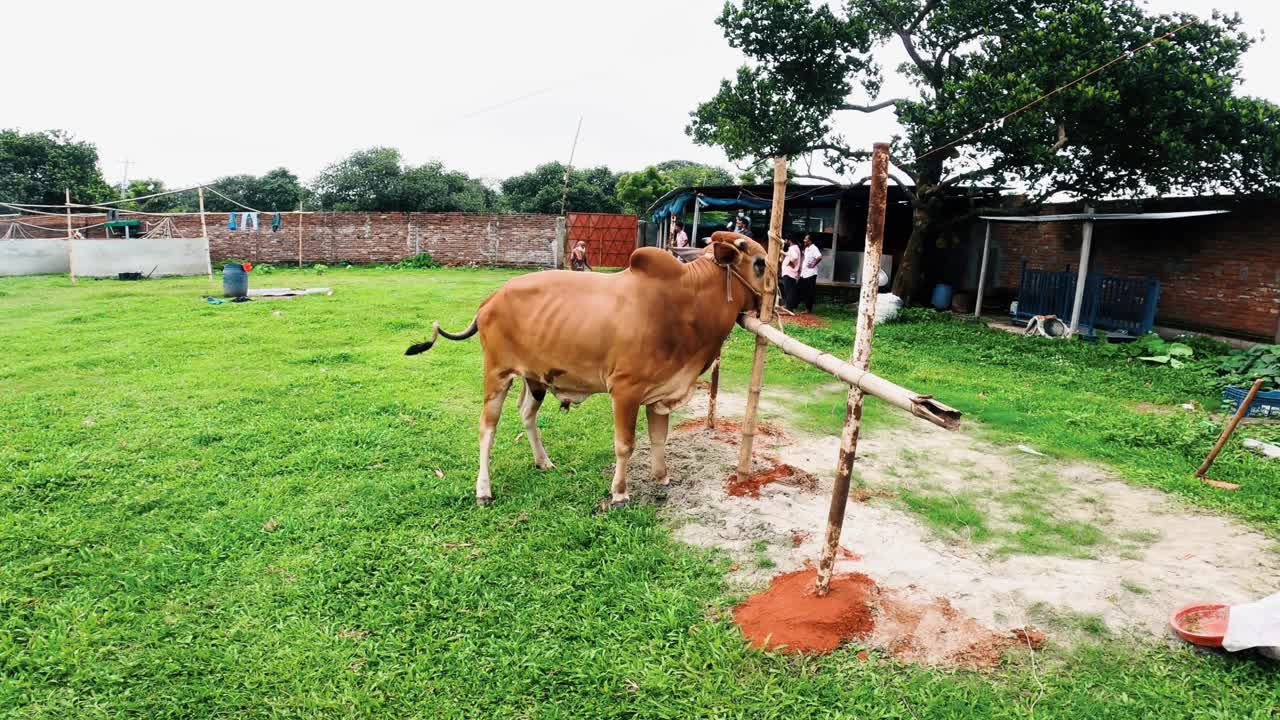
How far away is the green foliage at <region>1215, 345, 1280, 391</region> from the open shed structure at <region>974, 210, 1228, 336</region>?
219 centimetres

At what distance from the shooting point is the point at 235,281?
1533 cm

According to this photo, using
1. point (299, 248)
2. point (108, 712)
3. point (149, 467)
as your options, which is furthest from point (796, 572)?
point (299, 248)

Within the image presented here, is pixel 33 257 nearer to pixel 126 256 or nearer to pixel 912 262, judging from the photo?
pixel 126 256

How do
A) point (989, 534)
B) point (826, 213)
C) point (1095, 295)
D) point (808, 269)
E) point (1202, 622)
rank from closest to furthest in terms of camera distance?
point (1202, 622), point (989, 534), point (1095, 295), point (808, 269), point (826, 213)

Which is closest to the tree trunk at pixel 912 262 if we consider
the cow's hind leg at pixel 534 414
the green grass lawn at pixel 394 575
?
the green grass lawn at pixel 394 575

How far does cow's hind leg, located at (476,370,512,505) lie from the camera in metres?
5.16

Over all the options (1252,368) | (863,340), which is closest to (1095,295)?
(1252,368)

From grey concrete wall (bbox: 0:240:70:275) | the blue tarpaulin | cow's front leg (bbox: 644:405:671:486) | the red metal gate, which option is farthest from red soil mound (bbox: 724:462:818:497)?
grey concrete wall (bbox: 0:240:70:275)

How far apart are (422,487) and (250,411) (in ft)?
9.48

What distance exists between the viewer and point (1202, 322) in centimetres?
1331

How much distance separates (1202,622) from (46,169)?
38526mm

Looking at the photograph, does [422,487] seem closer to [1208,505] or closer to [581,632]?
[581,632]

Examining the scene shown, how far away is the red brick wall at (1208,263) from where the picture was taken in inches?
484

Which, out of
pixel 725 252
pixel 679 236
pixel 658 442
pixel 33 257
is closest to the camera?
pixel 725 252
